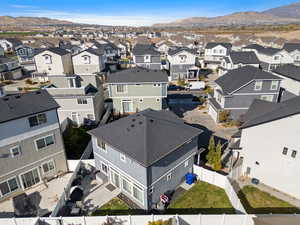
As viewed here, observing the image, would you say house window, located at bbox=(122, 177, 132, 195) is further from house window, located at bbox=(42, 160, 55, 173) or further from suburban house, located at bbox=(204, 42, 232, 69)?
suburban house, located at bbox=(204, 42, 232, 69)

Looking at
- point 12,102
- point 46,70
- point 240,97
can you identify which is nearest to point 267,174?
point 240,97

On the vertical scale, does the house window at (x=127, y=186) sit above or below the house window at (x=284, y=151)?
below

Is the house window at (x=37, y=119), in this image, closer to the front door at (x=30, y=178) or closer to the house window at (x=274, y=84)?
the front door at (x=30, y=178)

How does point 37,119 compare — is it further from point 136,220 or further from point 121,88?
point 121,88

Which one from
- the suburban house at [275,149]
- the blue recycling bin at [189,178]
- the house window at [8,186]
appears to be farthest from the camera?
the blue recycling bin at [189,178]

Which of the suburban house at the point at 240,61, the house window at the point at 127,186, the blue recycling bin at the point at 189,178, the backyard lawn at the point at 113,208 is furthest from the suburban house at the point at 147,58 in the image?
the backyard lawn at the point at 113,208

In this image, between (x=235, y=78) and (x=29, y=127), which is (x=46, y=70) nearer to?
(x=29, y=127)
